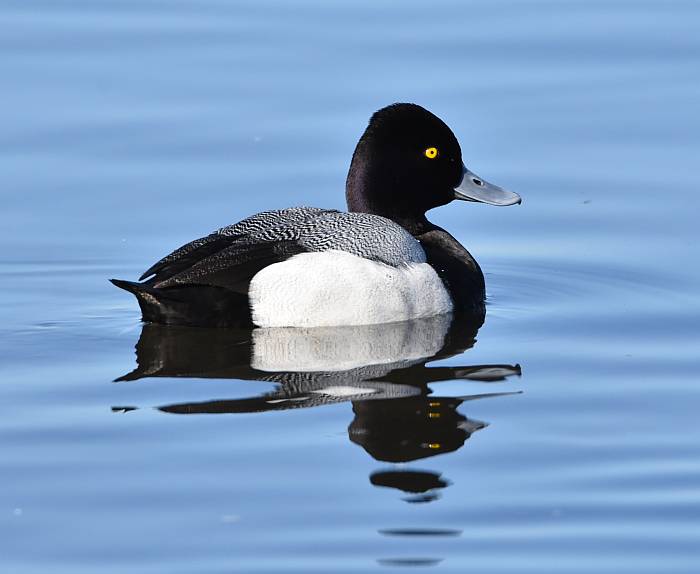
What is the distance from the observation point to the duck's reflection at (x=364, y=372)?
6.86m

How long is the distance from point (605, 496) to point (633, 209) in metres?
4.95

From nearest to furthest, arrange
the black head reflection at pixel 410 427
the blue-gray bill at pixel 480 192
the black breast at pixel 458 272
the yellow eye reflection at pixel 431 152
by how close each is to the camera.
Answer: the black head reflection at pixel 410 427 < the black breast at pixel 458 272 < the yellow eye reflection at pixel 431 152 < the blue-gray bill at pixel 480 192

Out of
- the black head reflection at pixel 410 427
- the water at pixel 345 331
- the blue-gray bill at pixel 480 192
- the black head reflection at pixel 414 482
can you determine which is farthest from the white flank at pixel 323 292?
the black head reflection at pixel 414 482

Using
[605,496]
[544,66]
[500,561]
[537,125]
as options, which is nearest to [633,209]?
[537,125]

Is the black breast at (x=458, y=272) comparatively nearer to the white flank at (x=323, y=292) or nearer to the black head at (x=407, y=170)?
the black head at (x=407, y=170)

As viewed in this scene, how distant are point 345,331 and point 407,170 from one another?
5.09 feet

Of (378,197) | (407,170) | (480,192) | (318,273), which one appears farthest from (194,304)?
(480,192)

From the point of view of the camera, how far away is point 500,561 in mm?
5535

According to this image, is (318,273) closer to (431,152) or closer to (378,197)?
(378,197)

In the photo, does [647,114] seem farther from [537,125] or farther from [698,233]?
[698,233]

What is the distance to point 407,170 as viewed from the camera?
9750 mm

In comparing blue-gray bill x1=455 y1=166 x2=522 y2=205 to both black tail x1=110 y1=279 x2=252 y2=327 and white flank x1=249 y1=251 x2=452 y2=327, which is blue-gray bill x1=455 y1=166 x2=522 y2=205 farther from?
black tail x1=110 y1=279 x2=252 y2=327

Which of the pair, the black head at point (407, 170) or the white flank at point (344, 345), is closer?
the white flank at point (344, 345)

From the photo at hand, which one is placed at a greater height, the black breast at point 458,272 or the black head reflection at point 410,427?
the black breast at point 458,272
